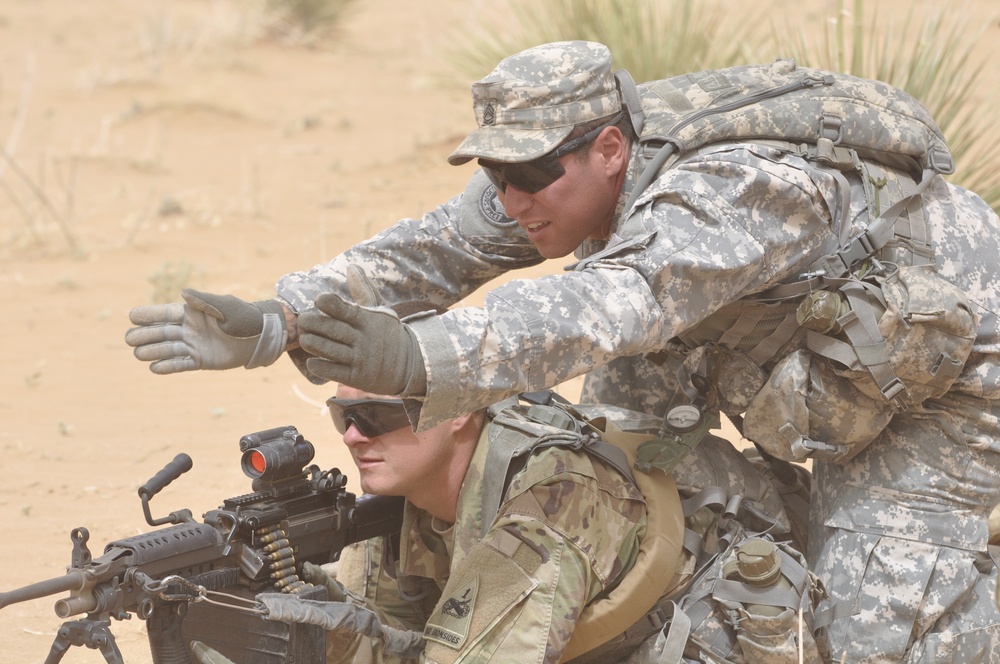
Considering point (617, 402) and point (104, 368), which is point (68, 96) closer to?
point (104, 368)

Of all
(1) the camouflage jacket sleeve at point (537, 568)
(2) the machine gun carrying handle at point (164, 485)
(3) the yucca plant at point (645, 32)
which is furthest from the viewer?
(3) the yucca plant at point (645, 32)

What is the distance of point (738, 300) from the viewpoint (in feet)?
12.3

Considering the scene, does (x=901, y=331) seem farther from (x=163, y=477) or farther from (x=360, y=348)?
(x=163, y=477)

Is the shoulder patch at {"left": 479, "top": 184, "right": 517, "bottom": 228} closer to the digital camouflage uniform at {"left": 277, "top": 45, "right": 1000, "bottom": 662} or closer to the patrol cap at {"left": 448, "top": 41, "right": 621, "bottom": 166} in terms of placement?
the digital camouflage uniform at {"left": 277, "top": 45, "right": 1000, "bottom": 662}

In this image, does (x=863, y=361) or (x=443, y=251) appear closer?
(x=863, y=361)

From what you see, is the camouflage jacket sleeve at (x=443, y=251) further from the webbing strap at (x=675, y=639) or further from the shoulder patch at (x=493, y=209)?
the webbing strap at (x=675, y=639)

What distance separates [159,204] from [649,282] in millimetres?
8719

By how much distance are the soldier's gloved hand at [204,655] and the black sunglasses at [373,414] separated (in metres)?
0.69

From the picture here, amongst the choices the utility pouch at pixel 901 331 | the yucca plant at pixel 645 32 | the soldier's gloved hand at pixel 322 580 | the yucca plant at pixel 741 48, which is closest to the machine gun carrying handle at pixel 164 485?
the soldier's gloved hand at pixel 322 580

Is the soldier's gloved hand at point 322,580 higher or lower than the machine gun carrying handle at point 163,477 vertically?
lower

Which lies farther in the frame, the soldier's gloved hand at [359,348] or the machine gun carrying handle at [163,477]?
the machine gun carrying handle at [163,477]

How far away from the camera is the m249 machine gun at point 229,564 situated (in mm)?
2943

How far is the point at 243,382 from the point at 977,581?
445 cm

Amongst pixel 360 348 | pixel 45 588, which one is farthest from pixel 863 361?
pixel 45 588
